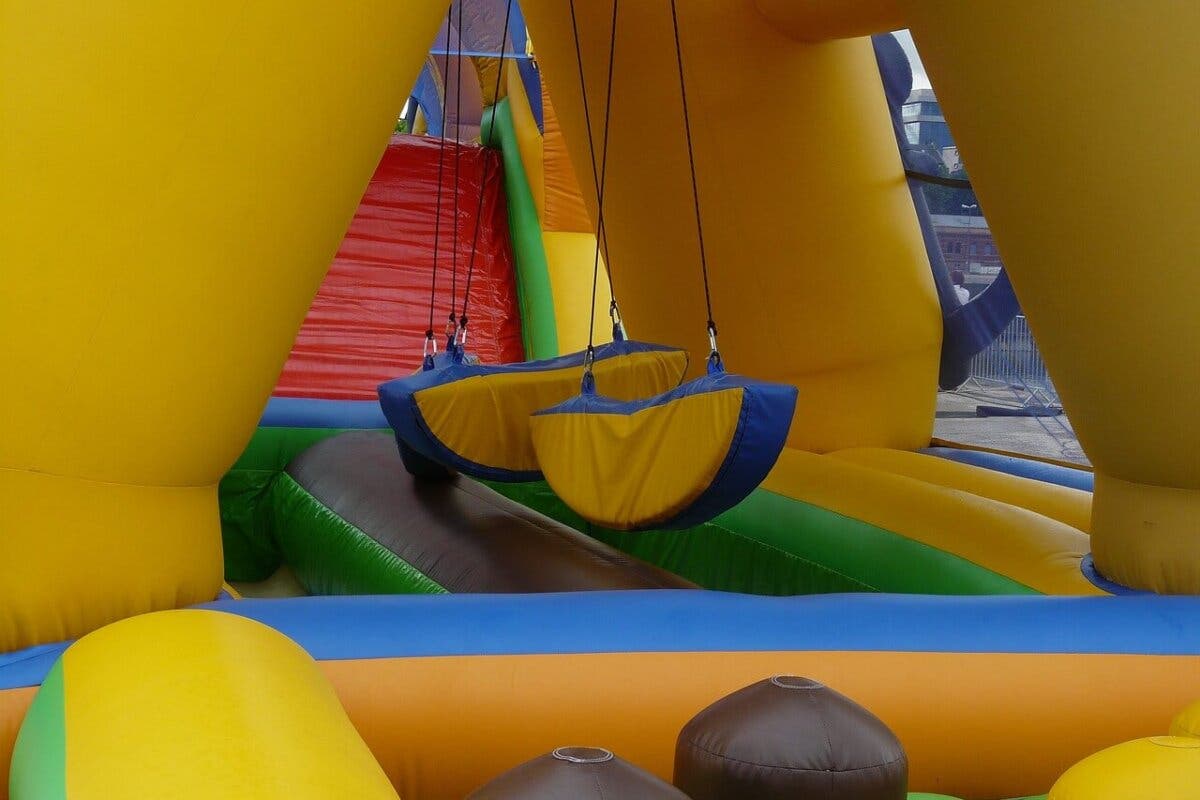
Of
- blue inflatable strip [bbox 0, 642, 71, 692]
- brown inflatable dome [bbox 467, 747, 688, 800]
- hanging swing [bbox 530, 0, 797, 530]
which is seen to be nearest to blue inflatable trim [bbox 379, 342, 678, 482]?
hanging swing [bbox 530, 0, 797, 530]

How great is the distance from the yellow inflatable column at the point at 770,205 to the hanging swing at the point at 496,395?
453 mm

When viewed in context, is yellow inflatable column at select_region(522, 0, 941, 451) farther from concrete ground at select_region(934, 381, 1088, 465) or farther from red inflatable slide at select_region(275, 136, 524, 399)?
red inflatable slide at select_region(275, 136, 524, 399)

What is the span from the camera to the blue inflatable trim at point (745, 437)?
6.88 ft

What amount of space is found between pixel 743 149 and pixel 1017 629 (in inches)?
69.8

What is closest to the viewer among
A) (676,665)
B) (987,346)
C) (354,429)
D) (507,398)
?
(676,665)

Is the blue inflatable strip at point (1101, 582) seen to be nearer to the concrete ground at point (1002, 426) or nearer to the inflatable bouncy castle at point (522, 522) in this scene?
the inflatable bouncy castle at point (522, 522)

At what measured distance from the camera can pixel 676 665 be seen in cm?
162

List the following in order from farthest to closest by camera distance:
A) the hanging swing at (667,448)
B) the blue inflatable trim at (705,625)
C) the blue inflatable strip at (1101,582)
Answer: the hanging swing at (667,448) → the blue inflatable strip at (1101,582) → the blue inflatable trim at (705,625)

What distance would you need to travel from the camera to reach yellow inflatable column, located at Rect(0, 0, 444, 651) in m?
1.56

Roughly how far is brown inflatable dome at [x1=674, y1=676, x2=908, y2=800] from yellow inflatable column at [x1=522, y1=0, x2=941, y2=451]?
2.26 metres

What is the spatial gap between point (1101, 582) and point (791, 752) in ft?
3.95

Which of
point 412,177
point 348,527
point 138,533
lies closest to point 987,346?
point 348,527

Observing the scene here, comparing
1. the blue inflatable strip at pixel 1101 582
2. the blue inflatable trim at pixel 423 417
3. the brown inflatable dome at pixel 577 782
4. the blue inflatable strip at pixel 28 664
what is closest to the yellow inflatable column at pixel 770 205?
the blue inflatable trim at pixel 423 417

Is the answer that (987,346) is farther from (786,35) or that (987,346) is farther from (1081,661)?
(1081,661)
